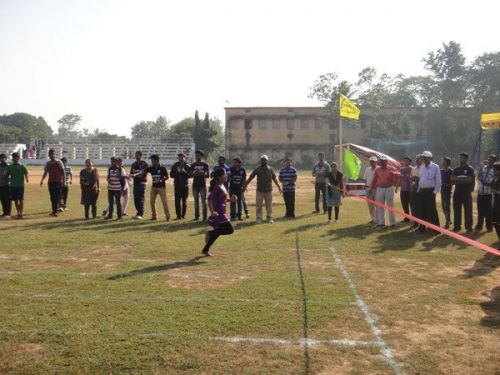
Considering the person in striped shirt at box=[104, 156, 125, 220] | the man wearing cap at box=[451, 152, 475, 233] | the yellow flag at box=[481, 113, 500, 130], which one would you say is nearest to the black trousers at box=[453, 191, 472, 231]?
the man wearing cap at box=[451, 152, 475, 233]

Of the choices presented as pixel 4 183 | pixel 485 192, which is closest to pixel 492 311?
pixel 485 192

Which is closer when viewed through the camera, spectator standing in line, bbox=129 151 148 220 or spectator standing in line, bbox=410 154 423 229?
spectator standing in line, bbox=410 154 423 229

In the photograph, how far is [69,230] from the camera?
38.2ft

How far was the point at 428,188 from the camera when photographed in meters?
11.3

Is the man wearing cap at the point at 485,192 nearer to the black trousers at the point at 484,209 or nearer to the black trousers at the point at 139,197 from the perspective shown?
the black trousers at the point at 484,209

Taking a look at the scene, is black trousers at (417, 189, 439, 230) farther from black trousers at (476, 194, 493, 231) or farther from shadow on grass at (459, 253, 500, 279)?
shadow on grass at (459, 253, 500, 279)

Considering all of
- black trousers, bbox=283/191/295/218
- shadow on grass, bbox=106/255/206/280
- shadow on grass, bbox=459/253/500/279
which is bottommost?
shadow on grass, bbox=459/253/500/279

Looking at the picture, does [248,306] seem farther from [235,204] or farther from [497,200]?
[235,204]

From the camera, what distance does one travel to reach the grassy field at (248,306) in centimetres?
433

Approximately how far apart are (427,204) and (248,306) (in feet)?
24.4

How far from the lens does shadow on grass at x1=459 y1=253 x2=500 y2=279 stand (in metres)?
7.60

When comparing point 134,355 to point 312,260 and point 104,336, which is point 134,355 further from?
point 312,260

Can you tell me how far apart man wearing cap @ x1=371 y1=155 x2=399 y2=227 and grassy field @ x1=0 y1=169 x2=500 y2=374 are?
195cm

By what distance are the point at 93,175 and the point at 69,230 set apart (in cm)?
255
